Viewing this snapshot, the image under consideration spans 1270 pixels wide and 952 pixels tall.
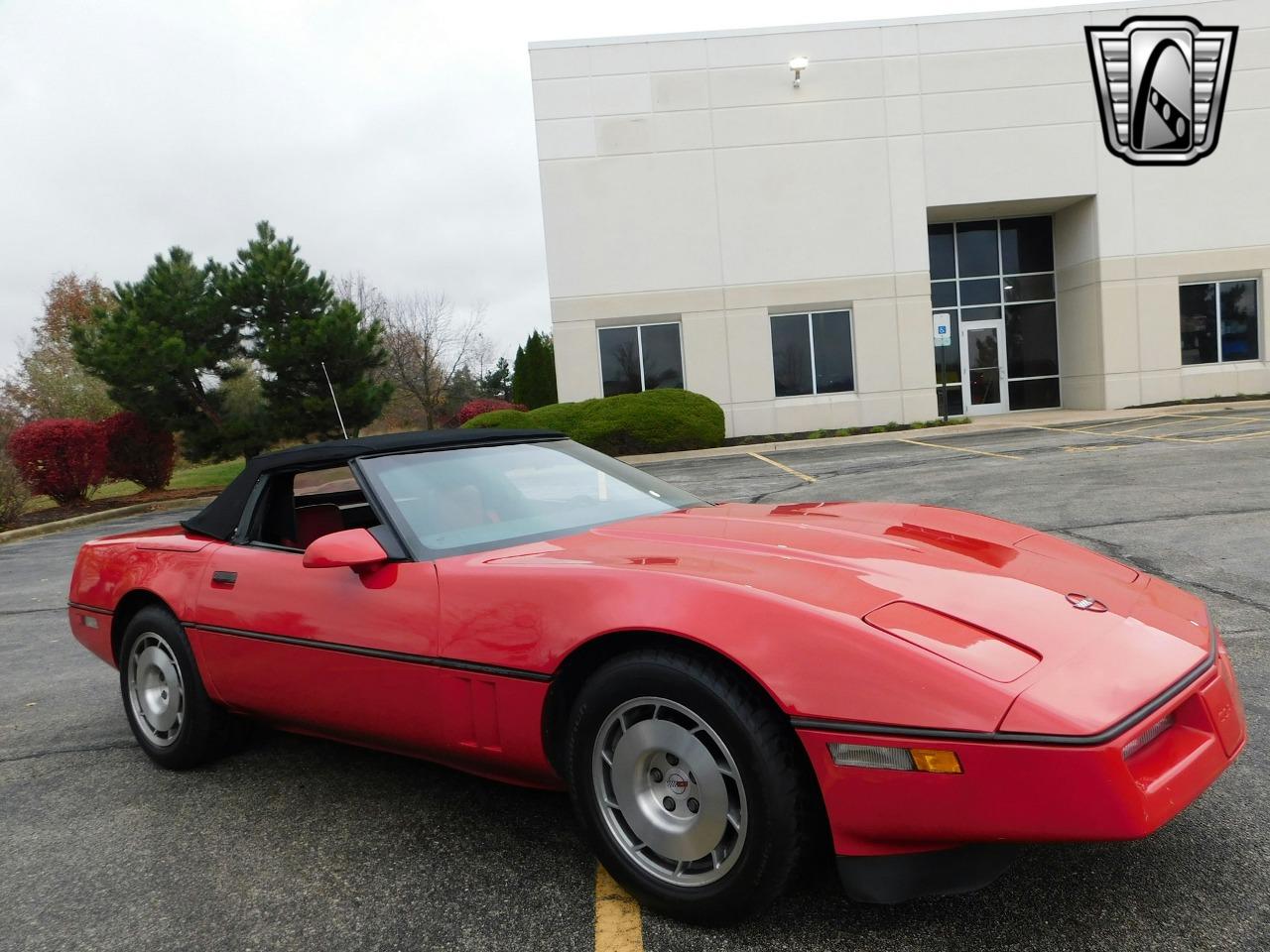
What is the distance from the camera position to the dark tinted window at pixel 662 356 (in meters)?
21.3

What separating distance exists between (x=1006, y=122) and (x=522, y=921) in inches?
897

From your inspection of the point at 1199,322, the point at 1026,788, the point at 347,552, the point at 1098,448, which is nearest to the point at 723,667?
the point at 1026,788

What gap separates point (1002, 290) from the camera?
23.5m

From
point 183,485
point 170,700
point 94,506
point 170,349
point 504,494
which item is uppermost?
point 170,349

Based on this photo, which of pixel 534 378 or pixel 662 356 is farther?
pixel 534 378

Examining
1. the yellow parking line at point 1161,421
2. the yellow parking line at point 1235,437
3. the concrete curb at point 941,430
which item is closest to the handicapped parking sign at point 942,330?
the concrete curb at point 941,430

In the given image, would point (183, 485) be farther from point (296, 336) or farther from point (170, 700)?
point (170, 700)

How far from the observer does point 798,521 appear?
3062 mm

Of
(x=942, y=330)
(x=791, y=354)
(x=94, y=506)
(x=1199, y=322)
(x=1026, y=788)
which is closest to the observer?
(x=1026, y=788)

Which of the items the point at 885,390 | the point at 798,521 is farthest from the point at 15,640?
the point at 885,390

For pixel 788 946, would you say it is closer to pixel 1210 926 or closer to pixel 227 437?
pixel 1210 926

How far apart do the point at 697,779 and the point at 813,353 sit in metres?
20.2

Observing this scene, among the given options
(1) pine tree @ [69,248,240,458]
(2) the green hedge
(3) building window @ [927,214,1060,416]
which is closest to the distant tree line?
(1) pine tree @ [69,248,240,458]

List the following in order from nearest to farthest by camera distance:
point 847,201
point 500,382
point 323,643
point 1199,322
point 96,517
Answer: point 323,643
point 96,517
point 847,201
point 1199,322
point 500,382
